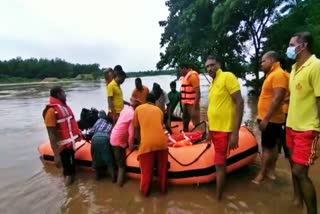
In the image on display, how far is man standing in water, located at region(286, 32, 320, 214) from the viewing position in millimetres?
3334

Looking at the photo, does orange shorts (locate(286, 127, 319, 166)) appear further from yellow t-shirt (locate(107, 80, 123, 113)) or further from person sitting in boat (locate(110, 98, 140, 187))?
yellow t-shirt (locate(107, 80, 123, 113))

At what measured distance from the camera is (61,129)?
5.62 metres

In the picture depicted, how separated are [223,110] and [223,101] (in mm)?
105

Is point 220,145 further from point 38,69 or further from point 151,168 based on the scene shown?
point 38,69

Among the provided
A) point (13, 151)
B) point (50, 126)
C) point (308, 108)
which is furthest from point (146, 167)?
point (13, 151)

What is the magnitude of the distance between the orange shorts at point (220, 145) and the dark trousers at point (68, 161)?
237 cm

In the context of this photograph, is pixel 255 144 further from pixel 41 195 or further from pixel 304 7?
pixel 304 7

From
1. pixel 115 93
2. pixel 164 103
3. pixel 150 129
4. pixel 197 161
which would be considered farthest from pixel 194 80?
pixel 150 129

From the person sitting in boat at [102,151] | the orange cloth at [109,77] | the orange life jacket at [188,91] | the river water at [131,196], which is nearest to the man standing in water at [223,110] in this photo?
the river water at [131,196]

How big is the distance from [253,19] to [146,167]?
15940 millimetres

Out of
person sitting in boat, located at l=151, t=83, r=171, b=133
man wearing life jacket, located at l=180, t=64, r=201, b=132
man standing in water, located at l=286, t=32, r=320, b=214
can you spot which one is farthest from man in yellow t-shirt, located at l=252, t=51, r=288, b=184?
man wearing life jacket, located at l=180, t=64, r=201, b=132

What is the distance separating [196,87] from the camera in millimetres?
6844

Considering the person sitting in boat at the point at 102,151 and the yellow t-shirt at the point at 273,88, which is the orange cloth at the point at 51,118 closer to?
the person sitting in boat at the point at 102,151

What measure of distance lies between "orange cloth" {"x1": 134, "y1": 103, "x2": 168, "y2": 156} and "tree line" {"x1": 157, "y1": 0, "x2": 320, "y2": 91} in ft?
41.8
